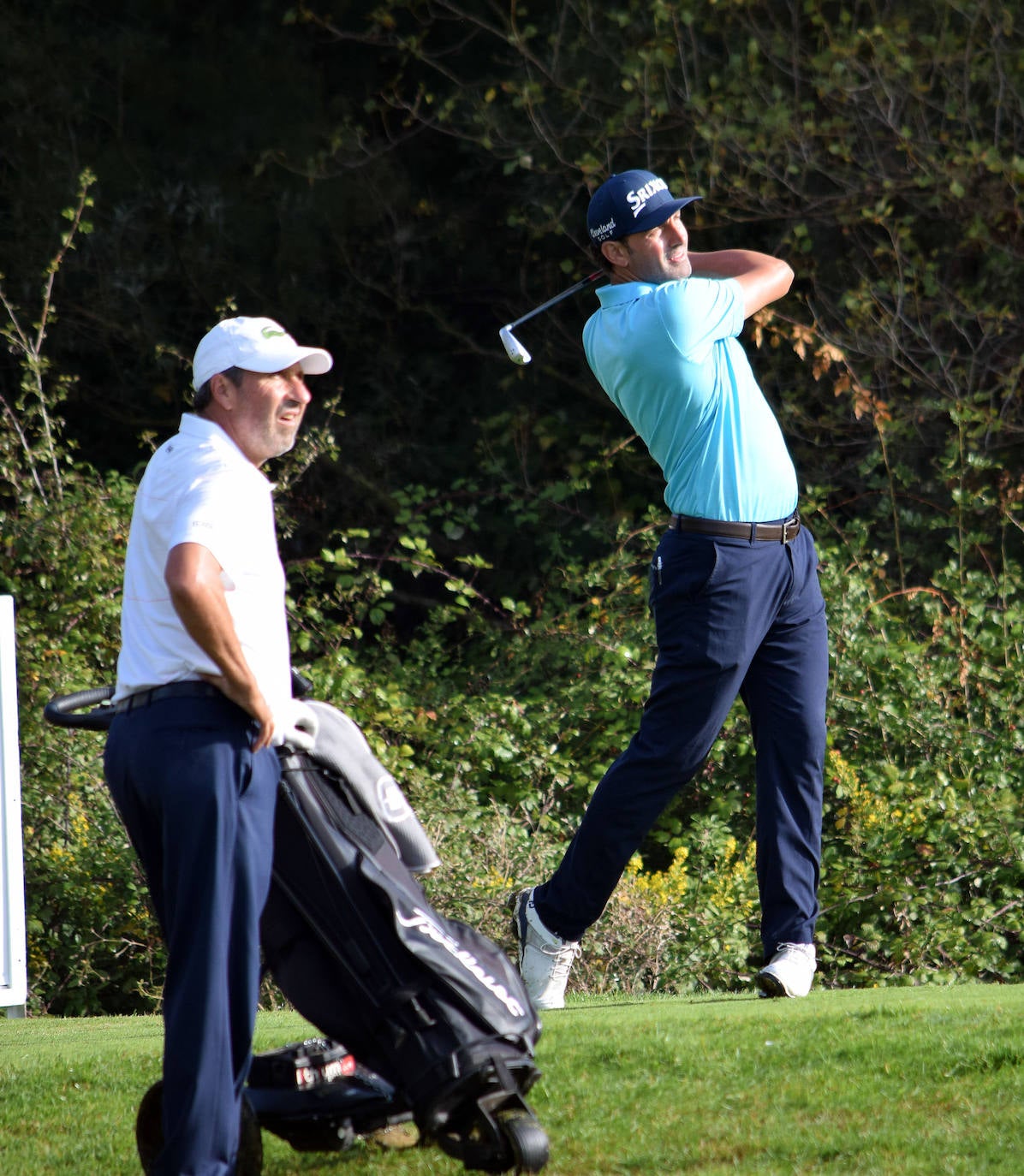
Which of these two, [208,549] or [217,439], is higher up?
[217,439]

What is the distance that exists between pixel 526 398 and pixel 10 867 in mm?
5437

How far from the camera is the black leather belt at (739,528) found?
4395mm

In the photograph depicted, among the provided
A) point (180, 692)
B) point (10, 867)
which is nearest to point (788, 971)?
point (180, 692)

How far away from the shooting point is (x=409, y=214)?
10688 millimetres

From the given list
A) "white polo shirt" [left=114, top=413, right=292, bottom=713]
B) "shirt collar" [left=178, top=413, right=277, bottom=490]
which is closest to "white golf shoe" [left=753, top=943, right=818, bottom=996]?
"white polo shirt" [left=114, top=413, right=292, bottom=713]

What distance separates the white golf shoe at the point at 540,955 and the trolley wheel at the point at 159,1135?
1.39 meters

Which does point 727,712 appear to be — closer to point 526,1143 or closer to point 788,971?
point 788,971

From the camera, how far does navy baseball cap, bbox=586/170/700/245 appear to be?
4.48m

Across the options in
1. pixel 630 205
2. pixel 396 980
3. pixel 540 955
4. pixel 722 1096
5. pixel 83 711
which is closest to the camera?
pixel 396 980

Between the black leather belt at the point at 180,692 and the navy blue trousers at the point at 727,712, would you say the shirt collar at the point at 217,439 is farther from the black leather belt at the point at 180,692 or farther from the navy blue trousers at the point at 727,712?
the navy blue trousers at the point at 727,712

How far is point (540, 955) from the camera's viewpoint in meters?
4.62

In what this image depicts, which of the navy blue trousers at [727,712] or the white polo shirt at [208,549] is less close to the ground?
the white polo shirt at [208,549]

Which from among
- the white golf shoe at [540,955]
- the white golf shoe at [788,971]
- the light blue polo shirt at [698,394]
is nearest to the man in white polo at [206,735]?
the light blue polo shirt at [698,394]

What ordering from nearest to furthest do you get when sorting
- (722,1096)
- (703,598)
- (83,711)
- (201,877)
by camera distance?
1. (201,877)
2. (83,711)
3. (722,1096)
4. (703,598)
